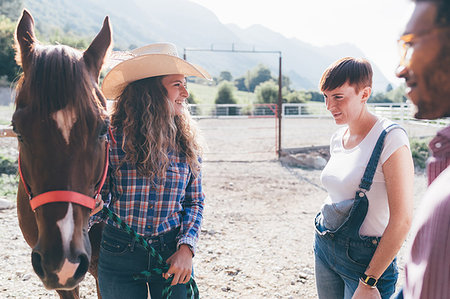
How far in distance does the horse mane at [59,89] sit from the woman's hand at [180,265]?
2.33ft

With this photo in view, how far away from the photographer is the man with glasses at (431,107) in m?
0.62

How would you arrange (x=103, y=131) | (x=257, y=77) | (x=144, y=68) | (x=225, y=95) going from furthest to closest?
(x=257, y=77) → (x=225, y=95) → (x=144, y=68) → (x=103, y=131)

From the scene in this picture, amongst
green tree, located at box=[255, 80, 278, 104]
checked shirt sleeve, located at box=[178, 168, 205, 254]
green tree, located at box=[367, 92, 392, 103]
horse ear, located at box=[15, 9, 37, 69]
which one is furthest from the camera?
green tree, located at box=[367, 92, 392, 103]

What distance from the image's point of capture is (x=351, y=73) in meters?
1.70

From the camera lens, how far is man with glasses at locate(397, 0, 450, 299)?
620 millimetres

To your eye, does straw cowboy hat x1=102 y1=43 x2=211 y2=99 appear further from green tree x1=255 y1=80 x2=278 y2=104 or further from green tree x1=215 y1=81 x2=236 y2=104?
green tree x1=255 y1=80 x2=278 y2=104

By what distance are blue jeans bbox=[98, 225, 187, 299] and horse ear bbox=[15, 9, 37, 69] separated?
2.97 feet

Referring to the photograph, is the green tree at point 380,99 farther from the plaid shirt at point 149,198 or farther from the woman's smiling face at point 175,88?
the plaid shirt at point 149,198

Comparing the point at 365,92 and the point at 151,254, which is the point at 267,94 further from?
the point at 151,254

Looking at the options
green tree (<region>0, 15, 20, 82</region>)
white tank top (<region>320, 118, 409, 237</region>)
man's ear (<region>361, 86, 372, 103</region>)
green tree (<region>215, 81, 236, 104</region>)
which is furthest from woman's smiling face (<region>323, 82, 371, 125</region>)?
green tree (<region>215, 81, 236, 104</region>)

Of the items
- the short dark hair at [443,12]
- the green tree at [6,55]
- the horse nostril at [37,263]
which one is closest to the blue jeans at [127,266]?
the horse nostril at [37,263]

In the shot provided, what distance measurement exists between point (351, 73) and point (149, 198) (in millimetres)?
1224

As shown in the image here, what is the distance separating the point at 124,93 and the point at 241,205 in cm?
426

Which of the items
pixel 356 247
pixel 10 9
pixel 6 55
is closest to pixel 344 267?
pixel 356 247
